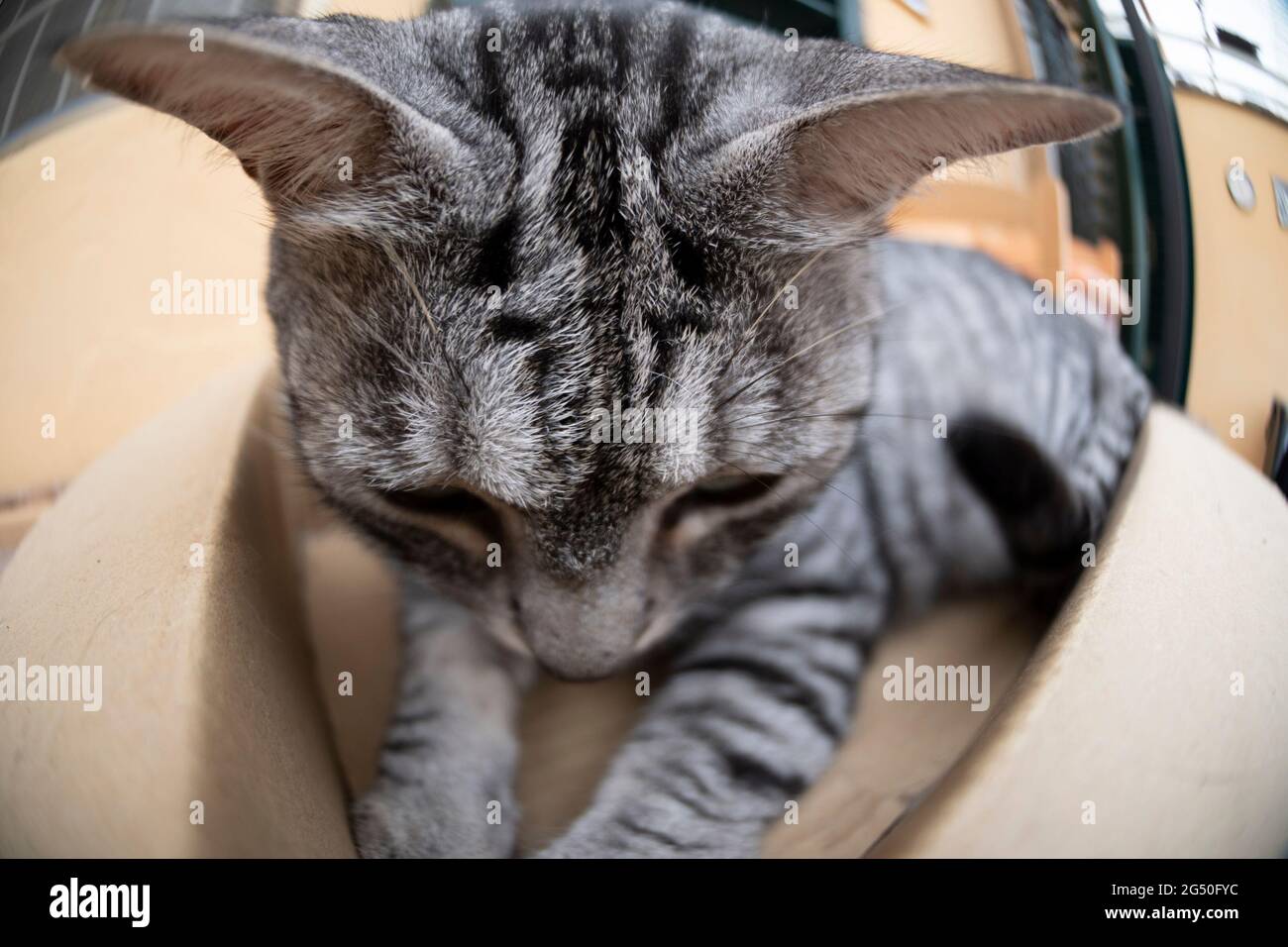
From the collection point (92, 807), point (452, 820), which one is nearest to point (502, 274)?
point (92, 807)

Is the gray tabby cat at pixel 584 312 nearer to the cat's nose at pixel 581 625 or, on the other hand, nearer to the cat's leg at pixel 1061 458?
the cat's nose at pixel 581 625

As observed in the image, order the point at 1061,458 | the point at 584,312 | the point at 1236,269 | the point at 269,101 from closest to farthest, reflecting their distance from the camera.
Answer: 1. the point at 269,101
2. the point at 584,312
3. the point at 1236,269
4. the point at 1061,458

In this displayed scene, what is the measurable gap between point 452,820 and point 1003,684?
0.86 metres

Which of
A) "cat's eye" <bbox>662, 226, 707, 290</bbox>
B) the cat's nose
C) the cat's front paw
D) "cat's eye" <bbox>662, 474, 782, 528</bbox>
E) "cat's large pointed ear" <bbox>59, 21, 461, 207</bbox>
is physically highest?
"cat's large pointed ear" <bbox>59, 21, 461, 207</bbox>

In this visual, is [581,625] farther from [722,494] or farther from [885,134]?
[885,134]

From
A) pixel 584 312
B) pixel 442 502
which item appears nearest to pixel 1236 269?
pixel 584 312

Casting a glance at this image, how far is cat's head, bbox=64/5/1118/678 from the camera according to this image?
33.9 inches

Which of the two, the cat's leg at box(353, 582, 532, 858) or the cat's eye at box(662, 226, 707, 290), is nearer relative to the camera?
the cat's eye at box(662, 226, 707, 290)

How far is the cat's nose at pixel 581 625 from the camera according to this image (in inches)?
41.3

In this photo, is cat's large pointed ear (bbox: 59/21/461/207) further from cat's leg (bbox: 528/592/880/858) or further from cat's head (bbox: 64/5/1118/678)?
cat's leg (bbox: 528/592/880/858)

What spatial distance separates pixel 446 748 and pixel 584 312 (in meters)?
0.74

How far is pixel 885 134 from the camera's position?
89 centimetres

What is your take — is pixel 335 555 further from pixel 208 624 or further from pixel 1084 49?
pixel 1084 49

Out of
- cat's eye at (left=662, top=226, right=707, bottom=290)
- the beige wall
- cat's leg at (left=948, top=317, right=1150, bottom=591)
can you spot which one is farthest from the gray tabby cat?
the beige wall
